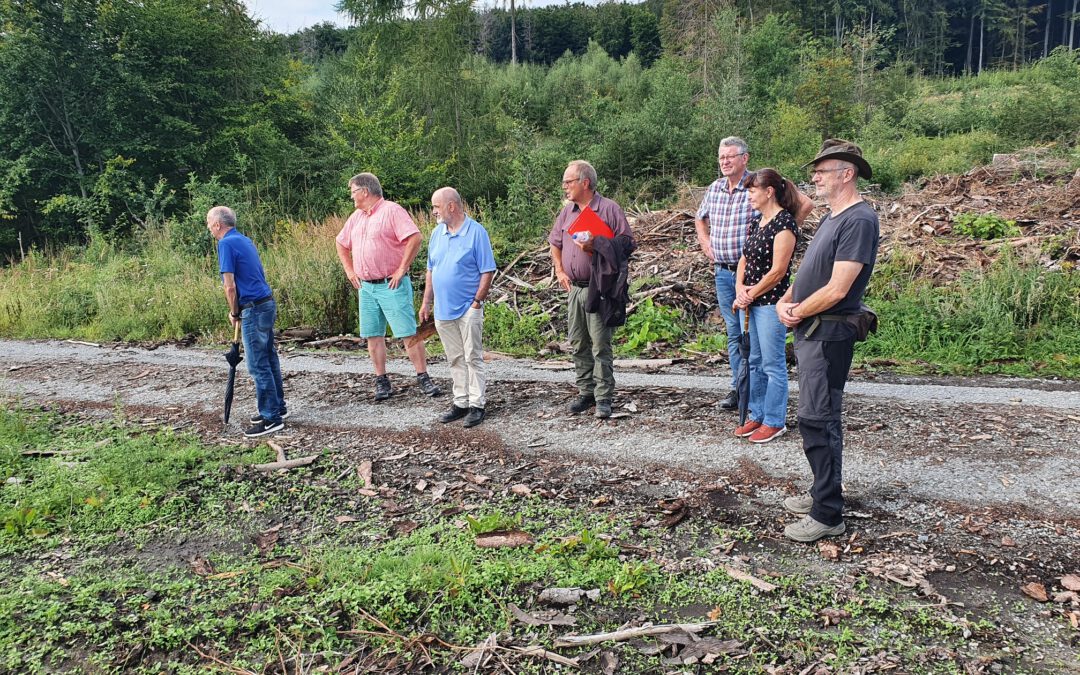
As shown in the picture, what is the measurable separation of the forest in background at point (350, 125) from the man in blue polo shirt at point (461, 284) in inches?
294

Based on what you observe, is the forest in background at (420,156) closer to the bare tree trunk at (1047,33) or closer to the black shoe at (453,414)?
the black shoe at (453,414)

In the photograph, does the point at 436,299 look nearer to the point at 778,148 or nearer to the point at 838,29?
the point at 778,148

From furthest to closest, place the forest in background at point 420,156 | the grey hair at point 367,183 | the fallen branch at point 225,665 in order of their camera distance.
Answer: the forest in background at point 420,156
the grey hair at point 367,183
the fallen branch at point 225,665

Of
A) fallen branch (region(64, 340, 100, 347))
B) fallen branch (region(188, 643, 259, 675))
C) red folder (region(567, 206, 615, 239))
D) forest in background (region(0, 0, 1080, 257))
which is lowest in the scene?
fallen branch (region(188, 643, 259, 675))

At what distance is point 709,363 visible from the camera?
863 centimetres

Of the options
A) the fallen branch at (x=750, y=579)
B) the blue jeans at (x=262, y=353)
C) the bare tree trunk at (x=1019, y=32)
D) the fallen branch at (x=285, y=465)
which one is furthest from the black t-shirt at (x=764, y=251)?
the bare tree trunk at (x=1019, y=32)

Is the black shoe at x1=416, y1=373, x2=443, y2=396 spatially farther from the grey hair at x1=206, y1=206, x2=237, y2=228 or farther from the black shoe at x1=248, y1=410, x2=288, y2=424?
Answer: the grey hair at x1=206, y1=206, x2=237, y2=228

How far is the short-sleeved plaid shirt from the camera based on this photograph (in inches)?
231

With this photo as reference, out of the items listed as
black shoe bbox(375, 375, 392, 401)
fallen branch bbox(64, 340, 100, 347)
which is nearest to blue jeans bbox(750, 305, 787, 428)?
black shoe bbox(375, 375, 392, 401)

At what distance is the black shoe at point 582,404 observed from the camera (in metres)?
6.50

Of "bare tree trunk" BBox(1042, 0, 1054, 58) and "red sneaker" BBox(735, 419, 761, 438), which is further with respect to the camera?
"bare tree trunk" BBox(1042, 0, 1054, 58)

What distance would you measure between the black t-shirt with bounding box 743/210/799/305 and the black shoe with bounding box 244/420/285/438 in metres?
4.63

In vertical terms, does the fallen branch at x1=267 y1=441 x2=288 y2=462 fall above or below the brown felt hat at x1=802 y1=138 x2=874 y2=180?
below

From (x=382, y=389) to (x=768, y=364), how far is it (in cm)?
421
